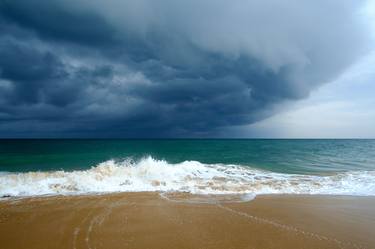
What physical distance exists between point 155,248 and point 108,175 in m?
9.51

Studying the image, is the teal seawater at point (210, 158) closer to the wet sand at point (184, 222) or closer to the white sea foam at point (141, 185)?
the white sea foam at point (141, 185)

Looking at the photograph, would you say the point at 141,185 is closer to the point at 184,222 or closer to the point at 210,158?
the point at 184,222

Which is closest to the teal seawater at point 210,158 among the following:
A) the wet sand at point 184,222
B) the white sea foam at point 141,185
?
the white sea foam at point 141,185

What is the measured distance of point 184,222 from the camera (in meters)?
7.34

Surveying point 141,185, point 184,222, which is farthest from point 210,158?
point 184,222

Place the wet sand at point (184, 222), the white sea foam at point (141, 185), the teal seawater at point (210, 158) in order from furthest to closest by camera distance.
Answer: the teal seawater at point (210, 158)
the white sea foam at point (141, 185)
the wet sand at point (184, 222)

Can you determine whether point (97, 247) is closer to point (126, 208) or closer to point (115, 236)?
point (115, 236)

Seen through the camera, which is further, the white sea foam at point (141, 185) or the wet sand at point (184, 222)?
the white sea foam at point (141, 185)

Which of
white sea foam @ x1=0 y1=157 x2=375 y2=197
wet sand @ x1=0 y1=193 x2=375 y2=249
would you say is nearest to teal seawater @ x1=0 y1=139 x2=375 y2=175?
white sea foam @ x1=0 y1=157 x2=375 y2=197

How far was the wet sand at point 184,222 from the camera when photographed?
597 cm

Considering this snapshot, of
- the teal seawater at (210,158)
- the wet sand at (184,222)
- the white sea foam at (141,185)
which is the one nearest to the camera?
the wet sand at (184,222)

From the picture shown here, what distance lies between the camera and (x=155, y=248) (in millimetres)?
5645

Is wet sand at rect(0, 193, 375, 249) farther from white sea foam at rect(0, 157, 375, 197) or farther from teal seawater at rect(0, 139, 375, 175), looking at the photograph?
teal seawater at rect(0, 139, 375, 175)

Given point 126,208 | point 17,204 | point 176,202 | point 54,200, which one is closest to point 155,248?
point 126,208
